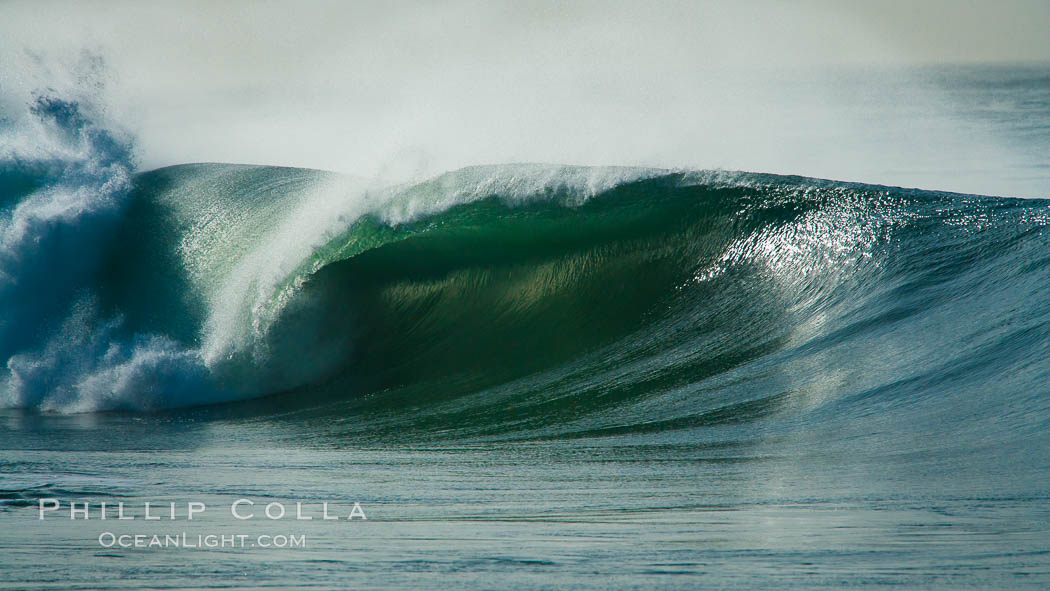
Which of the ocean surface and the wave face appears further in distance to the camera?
the wave face

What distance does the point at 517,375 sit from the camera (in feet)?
25.5

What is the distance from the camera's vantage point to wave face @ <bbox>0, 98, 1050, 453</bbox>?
6305 millimetres

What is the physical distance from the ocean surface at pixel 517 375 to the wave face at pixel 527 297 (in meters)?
0.03

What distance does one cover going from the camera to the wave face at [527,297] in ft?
20.7

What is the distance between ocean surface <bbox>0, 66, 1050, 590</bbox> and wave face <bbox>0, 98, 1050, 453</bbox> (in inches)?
1.2

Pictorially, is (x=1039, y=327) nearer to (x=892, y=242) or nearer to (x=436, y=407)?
(x=892, y=242)

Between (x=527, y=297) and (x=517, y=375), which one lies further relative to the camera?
(x=527, y=297)

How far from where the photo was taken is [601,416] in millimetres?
6270

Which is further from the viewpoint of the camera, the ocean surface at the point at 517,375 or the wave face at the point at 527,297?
the wave face at the point at 527,297

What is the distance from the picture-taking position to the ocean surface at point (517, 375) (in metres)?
3.20

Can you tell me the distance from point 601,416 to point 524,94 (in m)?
14.4

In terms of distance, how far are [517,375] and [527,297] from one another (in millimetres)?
1610

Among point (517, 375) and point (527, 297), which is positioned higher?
point (527, 297)

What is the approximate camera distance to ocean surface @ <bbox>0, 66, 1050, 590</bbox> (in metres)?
3.20
